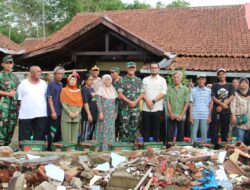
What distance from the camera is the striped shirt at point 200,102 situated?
7648 millimetres

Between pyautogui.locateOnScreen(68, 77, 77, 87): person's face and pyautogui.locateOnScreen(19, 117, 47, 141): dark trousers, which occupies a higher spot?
pyautogui.locateOnScreen(68, 77, 77, 87): person's face

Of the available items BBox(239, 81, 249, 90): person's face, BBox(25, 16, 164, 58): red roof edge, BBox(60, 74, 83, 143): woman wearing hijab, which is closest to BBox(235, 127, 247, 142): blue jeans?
BBox(239, 81, 249, 90): person's face

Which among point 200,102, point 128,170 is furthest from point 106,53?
point 128,170

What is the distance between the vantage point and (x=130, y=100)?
708 cm

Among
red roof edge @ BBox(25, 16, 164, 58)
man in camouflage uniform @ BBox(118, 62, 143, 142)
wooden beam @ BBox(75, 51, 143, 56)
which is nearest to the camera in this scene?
man in camouflage uniform @ BBox(118, 62, 143, 142)

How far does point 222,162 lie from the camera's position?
223 inches

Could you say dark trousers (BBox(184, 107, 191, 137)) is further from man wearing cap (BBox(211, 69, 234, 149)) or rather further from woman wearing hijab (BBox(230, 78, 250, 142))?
woman wearing hijab (BBox(230, 78, 250, 142))

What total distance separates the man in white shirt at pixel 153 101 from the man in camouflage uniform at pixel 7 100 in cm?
261

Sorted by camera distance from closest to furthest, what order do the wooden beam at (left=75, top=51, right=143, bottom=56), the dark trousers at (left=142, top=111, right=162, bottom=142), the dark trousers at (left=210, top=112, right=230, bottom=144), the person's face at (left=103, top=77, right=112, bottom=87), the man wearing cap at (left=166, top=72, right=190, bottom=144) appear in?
the person's face at (left=103, top=77, right=112, bottom=87), the dark trousers at (left=142, top=111, right=162, bottom=142), the man wearing cap at (left=166, top=72, right=190, bottom=144), the dark trousers at (left=210, top=112, right=230, bottom=144), the wooden beam at (left=75, top=51, right=143, bottom=56)

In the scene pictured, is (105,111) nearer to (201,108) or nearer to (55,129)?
(55,129)

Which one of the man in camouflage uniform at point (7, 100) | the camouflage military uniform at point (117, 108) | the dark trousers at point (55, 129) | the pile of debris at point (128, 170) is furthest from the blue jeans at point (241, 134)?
the man in camouflage uniform at point (7, 100)

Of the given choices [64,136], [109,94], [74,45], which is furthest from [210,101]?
[74,45]

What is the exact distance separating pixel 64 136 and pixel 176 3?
38.4 m

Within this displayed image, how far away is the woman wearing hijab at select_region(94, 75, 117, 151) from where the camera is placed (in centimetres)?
698
